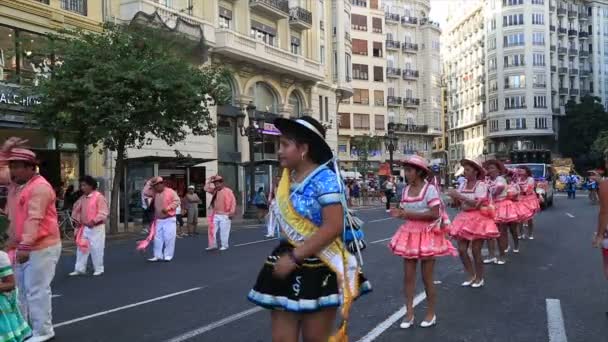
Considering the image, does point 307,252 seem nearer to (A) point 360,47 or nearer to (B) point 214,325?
(B) point 214,325

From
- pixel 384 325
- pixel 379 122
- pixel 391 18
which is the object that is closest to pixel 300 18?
pixel 384 325

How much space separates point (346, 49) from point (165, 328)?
4297 cm

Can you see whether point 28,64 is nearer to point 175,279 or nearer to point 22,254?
point 175,279

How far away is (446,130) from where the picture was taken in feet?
358

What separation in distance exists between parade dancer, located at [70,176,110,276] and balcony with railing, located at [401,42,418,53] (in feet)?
236

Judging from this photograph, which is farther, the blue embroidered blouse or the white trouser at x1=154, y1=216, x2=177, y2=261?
the white trouser at x1=154, y1=216, x2=177, y2=261

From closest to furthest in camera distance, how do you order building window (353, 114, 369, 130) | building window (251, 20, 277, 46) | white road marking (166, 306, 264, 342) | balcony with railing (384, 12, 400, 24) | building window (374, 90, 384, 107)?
white road marking (166, 306, 264, 342), building window (251, 20, 277, 46), building window (353, 114, 369, 130), building window (374, 90, 384, 107), balcony with railing (384, 12, 400, 24)

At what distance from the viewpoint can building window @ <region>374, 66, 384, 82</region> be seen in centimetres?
7300

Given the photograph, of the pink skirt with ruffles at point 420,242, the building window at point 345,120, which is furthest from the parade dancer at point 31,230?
the building window at point 345,120

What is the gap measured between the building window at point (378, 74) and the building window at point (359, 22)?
15.4 feet

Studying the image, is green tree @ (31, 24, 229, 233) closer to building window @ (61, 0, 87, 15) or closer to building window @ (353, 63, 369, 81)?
building window @ (61, 0, 87, 15)

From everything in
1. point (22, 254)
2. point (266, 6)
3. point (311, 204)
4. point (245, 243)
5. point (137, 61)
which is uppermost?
point (266, 6)

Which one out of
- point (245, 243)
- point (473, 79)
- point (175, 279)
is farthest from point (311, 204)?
point (473, 79)

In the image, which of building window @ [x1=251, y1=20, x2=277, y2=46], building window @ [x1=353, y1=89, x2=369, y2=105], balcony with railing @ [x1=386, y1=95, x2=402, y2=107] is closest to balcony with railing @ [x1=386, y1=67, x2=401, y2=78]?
balcony with railing @ [x1=386, y1=95, x2=402, y2=107]
